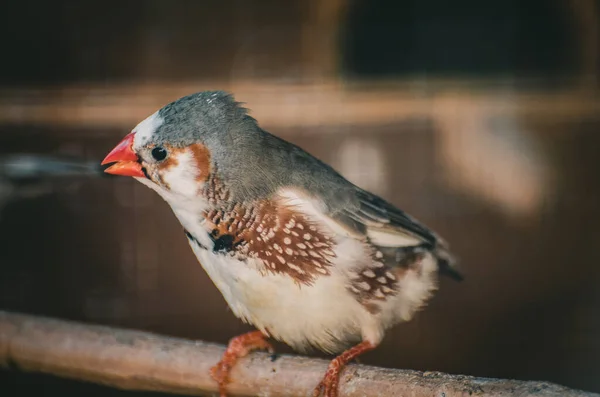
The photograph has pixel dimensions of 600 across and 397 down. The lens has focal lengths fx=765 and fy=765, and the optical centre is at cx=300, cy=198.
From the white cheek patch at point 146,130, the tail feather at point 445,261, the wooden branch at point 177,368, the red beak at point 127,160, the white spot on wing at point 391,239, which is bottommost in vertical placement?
the wooden branch at point 177,368

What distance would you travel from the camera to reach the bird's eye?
153cm

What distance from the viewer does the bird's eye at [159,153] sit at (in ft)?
5.02

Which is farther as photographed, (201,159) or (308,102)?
(308,102)

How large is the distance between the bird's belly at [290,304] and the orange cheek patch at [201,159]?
164 mm

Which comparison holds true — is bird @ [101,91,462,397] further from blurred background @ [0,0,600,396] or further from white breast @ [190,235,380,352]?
blurred background @ [0,0,600,396]

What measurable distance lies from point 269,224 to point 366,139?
204 centimetres

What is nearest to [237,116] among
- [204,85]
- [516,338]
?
[204,85]

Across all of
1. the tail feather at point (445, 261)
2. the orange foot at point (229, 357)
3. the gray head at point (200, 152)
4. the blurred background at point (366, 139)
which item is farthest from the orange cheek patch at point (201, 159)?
the blurred background at point (366, 139)

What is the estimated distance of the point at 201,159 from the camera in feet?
5.06

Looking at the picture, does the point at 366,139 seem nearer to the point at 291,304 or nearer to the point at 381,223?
the point at 381,223

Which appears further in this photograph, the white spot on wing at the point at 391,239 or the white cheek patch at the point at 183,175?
the white spot on wing at the point at 391,239

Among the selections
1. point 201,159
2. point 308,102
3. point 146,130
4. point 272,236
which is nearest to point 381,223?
point 272,236

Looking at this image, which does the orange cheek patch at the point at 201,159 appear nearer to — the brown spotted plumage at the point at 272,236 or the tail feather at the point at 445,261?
the brown spotted plumage at the point at 272,236

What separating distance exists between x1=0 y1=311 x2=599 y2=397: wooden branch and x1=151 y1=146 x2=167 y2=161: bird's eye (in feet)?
1.69
